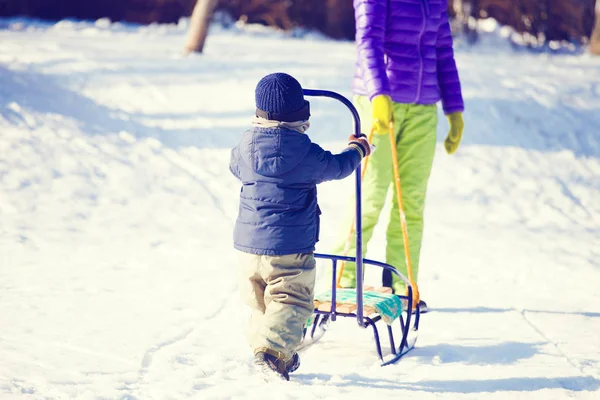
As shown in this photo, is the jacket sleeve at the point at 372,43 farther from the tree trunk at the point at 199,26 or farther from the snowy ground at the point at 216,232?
the tree trunk at the point at 199,26

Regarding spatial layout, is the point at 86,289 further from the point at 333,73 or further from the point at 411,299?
the point at 333,73

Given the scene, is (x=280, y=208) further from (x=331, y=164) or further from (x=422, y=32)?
(x=422, y=32)

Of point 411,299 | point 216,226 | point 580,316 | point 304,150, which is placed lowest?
point 216,226

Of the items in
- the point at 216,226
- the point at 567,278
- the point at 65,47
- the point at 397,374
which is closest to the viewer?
the point at 397,374

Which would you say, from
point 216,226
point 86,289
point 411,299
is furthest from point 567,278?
point 86,289

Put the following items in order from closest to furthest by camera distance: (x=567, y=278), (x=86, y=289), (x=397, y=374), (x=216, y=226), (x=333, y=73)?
1. (x=397, y=374)
2. (x=86, y=289)
3. (x=567, y=278)
4. (x=216, y=226)
5. (x=333, y=73)

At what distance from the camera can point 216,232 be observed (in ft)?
22.5

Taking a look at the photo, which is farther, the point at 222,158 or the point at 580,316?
the point at 222,158

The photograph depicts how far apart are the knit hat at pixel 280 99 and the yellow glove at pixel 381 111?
1.01m

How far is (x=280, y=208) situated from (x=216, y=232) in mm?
3261

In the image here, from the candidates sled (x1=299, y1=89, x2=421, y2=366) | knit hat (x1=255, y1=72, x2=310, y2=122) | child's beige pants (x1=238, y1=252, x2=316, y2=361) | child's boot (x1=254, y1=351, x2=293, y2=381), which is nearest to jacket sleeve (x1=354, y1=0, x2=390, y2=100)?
sled (x1=299, y1=89, x2=421, y2=366)

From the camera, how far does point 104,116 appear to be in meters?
9.09

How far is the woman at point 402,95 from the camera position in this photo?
4703 millimetres

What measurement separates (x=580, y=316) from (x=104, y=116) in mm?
5885
